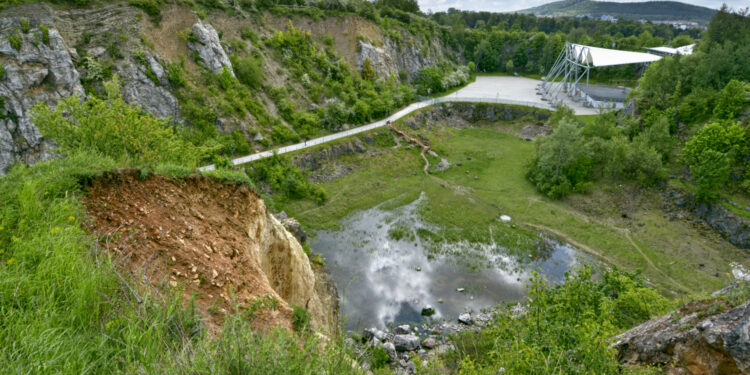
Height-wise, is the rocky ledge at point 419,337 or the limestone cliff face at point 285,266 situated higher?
the limestone cliff face at point 285,266

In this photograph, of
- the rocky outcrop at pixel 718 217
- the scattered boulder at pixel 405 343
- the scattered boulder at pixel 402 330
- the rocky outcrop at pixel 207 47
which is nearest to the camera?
the scattered boulder at pixel 405 343

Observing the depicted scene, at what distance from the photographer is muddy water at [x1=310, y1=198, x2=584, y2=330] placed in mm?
22672

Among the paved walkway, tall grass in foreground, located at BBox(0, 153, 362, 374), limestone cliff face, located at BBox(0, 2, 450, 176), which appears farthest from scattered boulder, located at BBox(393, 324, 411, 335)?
the paved walkway

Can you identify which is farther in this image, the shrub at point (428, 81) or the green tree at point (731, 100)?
the shrub at point (428, 81)

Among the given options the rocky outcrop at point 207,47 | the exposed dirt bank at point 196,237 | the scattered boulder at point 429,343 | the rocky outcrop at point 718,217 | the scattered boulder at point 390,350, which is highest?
the rocky outcrop at point 207,47

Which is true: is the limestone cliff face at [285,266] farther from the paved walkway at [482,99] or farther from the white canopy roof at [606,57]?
the white canopy roof at [606,57]

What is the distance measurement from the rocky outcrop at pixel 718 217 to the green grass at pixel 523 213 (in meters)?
1.05

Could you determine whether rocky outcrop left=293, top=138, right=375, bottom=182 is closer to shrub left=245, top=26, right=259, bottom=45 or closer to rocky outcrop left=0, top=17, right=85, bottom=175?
shrub left=245, top=26, right=259, bottom=45

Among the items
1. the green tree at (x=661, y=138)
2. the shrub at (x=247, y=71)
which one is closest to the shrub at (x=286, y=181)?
the shrub at (x=247, y=71)

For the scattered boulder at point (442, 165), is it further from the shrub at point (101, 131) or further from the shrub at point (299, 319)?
the shrub at point (299, 319)

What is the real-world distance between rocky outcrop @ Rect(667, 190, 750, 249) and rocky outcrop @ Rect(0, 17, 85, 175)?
57981mm

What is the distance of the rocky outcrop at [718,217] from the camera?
2833cm

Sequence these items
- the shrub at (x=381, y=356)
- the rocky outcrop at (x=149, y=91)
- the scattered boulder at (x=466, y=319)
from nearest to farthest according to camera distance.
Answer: the shrub at (x=381, y=356)
the scattered boulder at (x=466, y=319)
the rocky outcrop at (x=149, y=91)

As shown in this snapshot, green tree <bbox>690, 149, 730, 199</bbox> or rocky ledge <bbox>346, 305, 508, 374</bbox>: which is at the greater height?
green tree <bbox>690, 149, 730, 199</bbox>
